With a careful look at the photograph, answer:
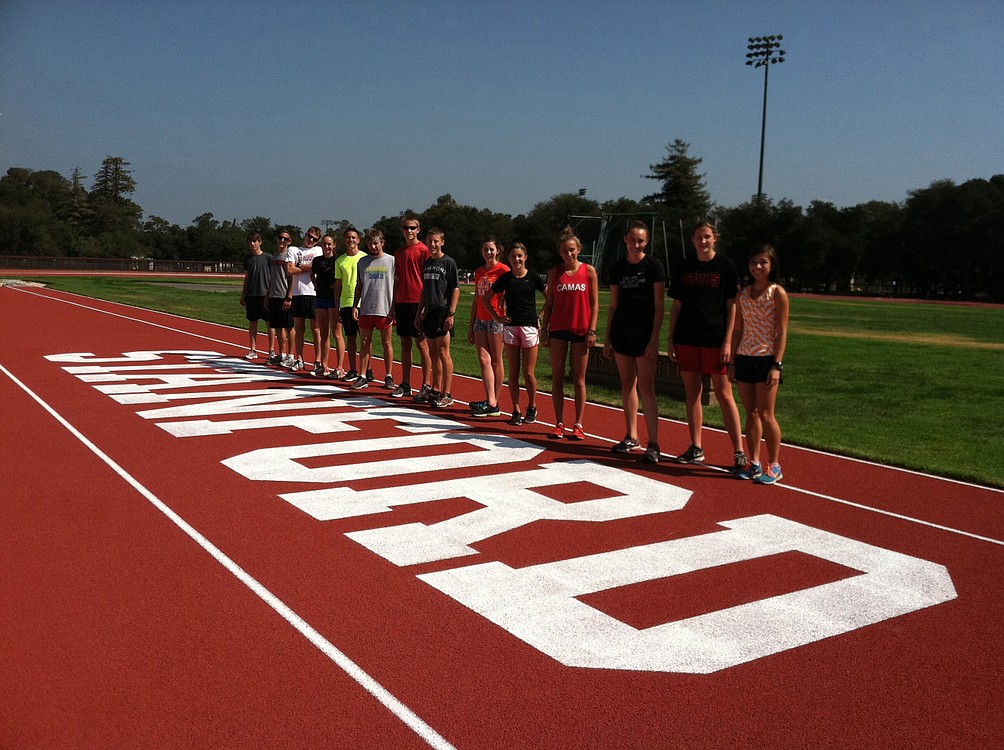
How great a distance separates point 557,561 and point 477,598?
30.4 inches

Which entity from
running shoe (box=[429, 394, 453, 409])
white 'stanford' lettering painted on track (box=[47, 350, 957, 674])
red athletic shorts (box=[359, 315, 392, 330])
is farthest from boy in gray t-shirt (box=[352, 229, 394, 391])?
white 'stanford' lettering painted on track (box=[47, 350, 957, 674])

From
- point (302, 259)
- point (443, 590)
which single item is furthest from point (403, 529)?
point (302, 259)

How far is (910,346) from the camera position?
21.4 meters

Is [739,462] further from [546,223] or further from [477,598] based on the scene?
[546,223]

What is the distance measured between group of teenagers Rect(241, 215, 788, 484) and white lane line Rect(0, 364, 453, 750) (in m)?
4.07

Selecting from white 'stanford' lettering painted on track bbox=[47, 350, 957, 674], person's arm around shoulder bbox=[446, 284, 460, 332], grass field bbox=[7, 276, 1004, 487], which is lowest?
white 'stanford' lettering painted on track bbox=[47, 350, 957, 674]

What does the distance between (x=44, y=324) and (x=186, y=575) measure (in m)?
18.4

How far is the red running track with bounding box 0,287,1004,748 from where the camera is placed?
11.3 feet

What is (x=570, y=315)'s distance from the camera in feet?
28.3

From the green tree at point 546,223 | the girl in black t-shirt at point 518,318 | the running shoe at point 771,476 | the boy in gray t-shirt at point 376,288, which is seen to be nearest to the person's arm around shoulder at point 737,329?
the running shoe at point 771,476

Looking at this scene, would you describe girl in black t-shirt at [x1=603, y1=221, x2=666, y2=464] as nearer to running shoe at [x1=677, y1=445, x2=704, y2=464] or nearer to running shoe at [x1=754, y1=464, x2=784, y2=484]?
running shoe at [x1=677, y1=445, x2=704, y2=464]

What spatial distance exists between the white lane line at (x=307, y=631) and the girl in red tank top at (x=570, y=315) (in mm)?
3881

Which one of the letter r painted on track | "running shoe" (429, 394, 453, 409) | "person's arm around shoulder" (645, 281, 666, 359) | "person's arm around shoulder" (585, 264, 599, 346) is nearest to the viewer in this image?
the letter r painted on track


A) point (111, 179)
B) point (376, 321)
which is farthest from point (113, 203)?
point (376, 321)
